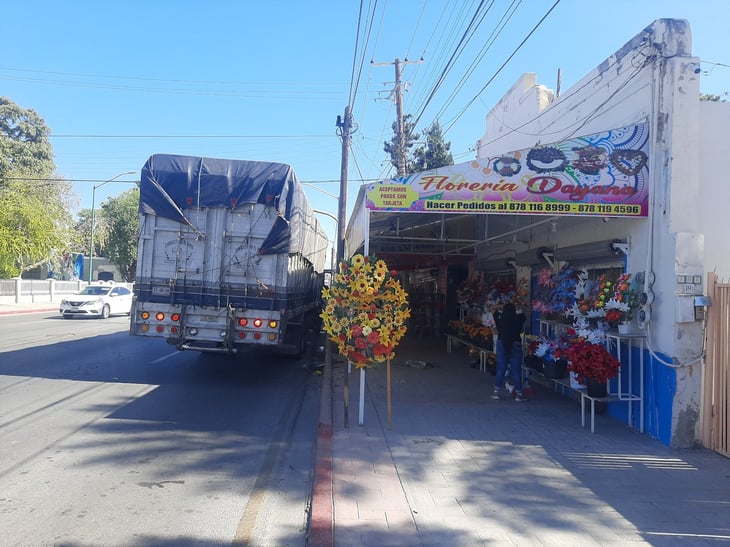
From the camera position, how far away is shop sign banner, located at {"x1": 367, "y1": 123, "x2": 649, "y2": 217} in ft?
23.9

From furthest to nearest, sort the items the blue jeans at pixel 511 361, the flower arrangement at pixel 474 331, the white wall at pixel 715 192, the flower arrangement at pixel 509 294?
the flower arrangement at pixel 474 331, the flower arrangement at pixel 509 294, the blue jeans at pixel 511 361, the white wall at pixel 715 192

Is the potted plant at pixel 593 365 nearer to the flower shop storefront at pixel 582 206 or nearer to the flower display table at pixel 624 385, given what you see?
the flower shop storefront at pixel 582 206

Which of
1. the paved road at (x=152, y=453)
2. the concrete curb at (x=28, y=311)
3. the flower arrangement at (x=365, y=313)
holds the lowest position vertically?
the paved road at (x=152, y=453)

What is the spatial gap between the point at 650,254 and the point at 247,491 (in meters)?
5.44

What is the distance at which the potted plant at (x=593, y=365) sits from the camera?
7117mm

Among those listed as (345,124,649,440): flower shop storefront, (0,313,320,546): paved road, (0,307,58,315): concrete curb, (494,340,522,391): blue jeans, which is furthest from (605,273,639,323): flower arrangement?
(0,307,58,315): concrete curb

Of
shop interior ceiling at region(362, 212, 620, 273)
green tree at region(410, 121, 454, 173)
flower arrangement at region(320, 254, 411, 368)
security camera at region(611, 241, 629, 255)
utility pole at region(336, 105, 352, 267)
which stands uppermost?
green tree at region(410, 121, 454, 173)

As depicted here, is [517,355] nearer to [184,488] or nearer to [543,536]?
[543,536]

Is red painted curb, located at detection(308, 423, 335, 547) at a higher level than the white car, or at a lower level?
lower

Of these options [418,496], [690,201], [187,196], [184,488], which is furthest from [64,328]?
[690,201]

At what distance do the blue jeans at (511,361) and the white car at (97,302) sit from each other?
17606 millimetres

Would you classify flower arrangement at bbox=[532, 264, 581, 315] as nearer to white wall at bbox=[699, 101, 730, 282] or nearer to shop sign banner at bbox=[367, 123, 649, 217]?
shop sign banner at bbox=[367, 123, 649, 217]

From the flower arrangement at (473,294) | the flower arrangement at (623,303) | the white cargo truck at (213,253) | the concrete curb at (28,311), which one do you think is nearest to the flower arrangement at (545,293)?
the flower arrangement at (623,303)

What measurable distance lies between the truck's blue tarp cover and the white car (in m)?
14.5
